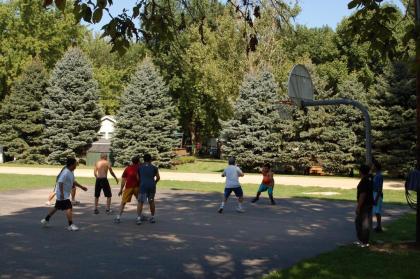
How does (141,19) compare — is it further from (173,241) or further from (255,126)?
(255,126)

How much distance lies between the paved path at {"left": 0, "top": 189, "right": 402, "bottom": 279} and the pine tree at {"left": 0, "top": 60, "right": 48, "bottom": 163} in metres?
33.0

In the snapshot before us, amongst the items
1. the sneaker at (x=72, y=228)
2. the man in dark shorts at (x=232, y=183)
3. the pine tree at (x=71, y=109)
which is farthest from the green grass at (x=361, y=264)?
the pine tree at (x=71, y=109)

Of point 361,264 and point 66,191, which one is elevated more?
point 66,191

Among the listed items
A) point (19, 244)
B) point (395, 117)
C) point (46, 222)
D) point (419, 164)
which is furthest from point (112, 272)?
point (395, 117)

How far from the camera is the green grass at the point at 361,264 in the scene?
8039 millimetres

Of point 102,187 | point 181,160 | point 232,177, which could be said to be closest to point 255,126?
point 181,160

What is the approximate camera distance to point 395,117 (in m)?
34.9

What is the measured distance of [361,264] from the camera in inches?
347

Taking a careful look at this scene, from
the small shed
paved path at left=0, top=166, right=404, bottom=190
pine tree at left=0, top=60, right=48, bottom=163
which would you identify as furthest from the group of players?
pine tree at left=0, top=60, right=48, bottom=163

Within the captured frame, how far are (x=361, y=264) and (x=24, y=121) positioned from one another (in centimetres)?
4573

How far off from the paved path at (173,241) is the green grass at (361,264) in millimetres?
436

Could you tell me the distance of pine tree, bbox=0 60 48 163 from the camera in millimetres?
49625

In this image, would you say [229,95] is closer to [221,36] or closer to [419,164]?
[221,36]

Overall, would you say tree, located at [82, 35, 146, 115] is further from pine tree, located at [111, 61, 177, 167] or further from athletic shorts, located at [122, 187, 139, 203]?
athletic shorts, located at [122, 187, 139, 203]
